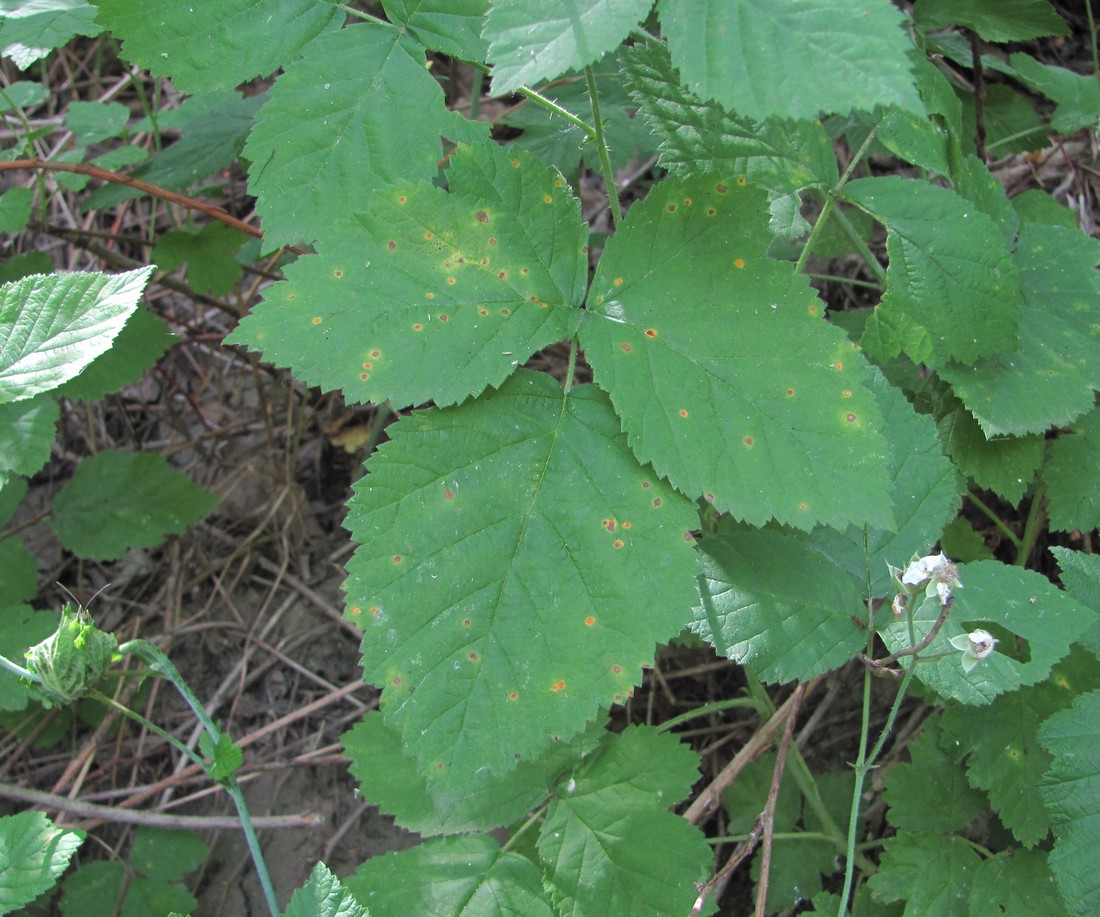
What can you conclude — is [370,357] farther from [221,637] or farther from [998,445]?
[221,637]

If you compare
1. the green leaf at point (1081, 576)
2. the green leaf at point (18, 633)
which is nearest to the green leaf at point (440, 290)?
the green leaf at point (1081, 576)

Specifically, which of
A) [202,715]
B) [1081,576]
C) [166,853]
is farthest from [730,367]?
[166,853]

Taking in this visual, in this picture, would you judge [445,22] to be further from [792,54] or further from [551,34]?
[792,54]

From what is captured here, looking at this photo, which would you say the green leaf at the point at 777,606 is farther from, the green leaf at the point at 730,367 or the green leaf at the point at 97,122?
the green leaf at the point at 97,122

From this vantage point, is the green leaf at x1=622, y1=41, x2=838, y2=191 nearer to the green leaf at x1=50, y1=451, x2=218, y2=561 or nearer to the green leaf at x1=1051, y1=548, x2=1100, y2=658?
the green leaf at x1=1051, y1=548, x2=1100, y2=658

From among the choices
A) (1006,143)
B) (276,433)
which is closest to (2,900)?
(276,433)

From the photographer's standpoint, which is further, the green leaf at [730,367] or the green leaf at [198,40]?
the green leaf at [198,40]
